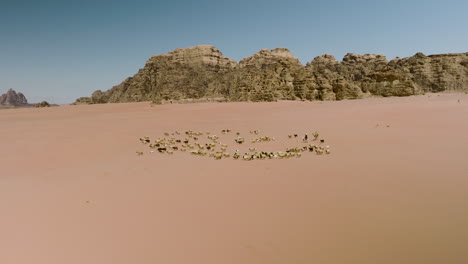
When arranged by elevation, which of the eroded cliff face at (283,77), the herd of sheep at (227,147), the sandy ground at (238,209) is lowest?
the sandy ground at (238,209)

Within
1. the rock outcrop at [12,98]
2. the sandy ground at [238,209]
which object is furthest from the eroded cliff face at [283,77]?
the rock outcrop at [12,98]

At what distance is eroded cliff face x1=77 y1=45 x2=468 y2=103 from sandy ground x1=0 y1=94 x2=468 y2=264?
93.8ft

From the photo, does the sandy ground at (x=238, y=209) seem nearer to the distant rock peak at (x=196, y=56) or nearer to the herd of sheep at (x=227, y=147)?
the herd of sheep at (x=227, y=147)

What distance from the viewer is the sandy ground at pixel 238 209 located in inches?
101

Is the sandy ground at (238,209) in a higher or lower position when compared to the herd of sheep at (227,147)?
lower

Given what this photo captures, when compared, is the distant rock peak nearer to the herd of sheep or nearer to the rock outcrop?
the herd of sheep

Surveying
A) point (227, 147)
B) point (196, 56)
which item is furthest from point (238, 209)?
point (196, 56)

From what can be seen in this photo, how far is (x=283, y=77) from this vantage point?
115 feet

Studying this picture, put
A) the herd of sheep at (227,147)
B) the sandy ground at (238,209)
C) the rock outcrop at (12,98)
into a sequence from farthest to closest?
the rock outcrop at (12,98) → the herd of sheep at (227,147) → the sandy ground at (238,209)

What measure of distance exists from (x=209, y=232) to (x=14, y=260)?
70.3 inches

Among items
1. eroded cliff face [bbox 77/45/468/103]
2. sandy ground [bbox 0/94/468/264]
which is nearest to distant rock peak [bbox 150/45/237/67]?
eroded cliff face [bbox 77/45/468/103]

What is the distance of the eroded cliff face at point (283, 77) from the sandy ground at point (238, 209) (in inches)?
1125

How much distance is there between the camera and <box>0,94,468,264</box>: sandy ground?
8.38 ft

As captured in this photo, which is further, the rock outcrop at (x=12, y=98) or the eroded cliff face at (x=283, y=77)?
the rock outcrop at (x=12, y=98)
